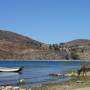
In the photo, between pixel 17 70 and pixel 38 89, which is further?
pixel 17 70

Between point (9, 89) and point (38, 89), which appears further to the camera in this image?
point (38, 89)

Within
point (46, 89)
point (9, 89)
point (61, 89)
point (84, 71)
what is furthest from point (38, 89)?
point (84, 71)

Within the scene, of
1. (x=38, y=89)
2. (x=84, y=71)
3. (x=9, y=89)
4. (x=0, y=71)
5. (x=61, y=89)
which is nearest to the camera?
(x=9, y=89)

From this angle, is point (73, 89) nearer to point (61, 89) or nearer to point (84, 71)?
point (61, 89)

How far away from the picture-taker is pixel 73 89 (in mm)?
37375

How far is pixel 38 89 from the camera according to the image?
42.4 m

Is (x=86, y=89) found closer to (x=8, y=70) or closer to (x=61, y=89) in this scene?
(x=61, y=89)

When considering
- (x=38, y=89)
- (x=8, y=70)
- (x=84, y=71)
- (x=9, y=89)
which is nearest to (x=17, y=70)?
(x=8, y=70)

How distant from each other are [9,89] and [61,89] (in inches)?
253

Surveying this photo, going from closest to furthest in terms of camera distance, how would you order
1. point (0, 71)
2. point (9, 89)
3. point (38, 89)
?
point (9, 89) → point (38, 89) → point (0, 71)

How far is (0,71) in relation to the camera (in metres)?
98.8

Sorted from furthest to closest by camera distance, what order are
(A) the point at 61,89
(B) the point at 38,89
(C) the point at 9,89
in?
(B) the point at 38,89 → (A) the point at 61,89 → (C) the point at 9,89

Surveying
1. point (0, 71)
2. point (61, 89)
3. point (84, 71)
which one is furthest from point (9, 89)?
point (0, 71)

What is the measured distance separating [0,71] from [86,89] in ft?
212
